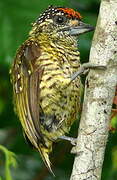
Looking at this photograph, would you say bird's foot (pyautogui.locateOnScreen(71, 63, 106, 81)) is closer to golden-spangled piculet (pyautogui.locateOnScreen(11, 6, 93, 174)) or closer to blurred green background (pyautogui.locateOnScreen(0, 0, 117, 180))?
golden-spangled piculet (pyautogui.locateOnScreen(11, 6, 93, 174))

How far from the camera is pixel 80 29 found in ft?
13.8

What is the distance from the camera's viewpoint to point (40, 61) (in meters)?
4.08

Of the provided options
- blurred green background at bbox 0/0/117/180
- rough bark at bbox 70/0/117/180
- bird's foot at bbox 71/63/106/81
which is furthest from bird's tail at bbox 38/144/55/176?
rough bark at bbox 70/0/117/180

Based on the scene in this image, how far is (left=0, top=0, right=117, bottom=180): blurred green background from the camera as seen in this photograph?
15.8 ft

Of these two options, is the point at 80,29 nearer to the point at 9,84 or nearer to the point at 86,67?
the point at 86,67

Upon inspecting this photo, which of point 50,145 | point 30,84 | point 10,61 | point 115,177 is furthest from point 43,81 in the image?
point 115,177

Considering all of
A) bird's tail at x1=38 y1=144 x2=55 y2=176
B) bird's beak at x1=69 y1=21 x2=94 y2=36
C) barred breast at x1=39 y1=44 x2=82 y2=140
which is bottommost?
bird's tail at x1=38 y1=144 x2=55 y2=176

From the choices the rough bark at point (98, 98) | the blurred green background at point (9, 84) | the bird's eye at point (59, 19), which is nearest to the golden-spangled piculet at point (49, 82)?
the bird's eye at point (59, 19)

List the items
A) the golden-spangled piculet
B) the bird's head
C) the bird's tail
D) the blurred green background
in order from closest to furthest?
the golden-spangled piculet, the bird's tail, the bird's head, the blurred green background

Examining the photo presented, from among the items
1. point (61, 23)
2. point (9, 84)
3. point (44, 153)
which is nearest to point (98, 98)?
point (44, 153)

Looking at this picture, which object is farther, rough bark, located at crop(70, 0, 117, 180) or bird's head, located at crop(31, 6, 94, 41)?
bird's head, located at crop(31, 6, 94, 41)

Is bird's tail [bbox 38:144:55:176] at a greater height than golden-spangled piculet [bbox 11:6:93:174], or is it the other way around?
golden-spangled piculet [bbox 11:6:93:174]

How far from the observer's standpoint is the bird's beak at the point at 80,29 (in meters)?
4.20

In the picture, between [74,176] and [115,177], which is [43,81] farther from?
[115,177]
